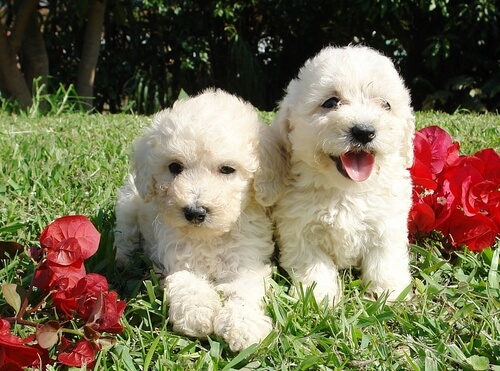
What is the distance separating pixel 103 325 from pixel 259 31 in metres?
9.69

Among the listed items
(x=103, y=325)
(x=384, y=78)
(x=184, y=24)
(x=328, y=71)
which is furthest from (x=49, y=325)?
(x=184, y=24)

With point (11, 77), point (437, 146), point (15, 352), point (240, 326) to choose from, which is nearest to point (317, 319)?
point (240, 326)

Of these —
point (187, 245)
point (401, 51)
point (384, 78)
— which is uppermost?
point (384, 78)

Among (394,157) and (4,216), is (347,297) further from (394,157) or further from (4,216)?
(4,216)

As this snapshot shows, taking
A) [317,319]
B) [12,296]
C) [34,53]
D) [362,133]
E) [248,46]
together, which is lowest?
[248,46]

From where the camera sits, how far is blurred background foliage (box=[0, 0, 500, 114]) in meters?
9.63

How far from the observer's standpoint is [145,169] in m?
2.96

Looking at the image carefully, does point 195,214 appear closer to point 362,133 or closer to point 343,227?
point 343,227

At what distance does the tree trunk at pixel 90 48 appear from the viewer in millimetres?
8875

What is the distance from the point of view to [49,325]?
2.25m

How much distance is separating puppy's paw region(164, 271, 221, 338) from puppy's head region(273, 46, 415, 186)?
79cm

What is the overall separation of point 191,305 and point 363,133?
1078 millimetres

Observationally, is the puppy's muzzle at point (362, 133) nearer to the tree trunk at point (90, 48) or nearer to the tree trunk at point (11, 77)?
the tree trunk at point (11, 77)

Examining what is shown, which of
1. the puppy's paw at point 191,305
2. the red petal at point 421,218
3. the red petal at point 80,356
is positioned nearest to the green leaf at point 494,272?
the red petal at point 421,218
